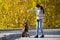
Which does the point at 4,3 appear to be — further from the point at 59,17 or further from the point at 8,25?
the point at 59,17

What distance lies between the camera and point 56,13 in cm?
2819

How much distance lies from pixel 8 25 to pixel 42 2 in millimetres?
3423

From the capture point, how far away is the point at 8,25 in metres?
28.5

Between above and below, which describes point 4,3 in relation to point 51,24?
above

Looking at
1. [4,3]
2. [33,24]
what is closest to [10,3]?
[4,3]

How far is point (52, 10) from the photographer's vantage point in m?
28.1

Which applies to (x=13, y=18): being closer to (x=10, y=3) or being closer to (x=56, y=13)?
(x=10, y=3)

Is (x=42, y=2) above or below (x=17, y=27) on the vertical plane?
above

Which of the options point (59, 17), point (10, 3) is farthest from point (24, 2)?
point (59, 17)

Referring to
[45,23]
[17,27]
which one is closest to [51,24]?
[45,23]

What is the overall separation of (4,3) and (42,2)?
3.09 metres

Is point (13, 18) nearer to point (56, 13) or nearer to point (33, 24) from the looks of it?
point (33, 24)

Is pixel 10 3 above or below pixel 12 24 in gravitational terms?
above

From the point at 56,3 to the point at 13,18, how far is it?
12.3 feet
